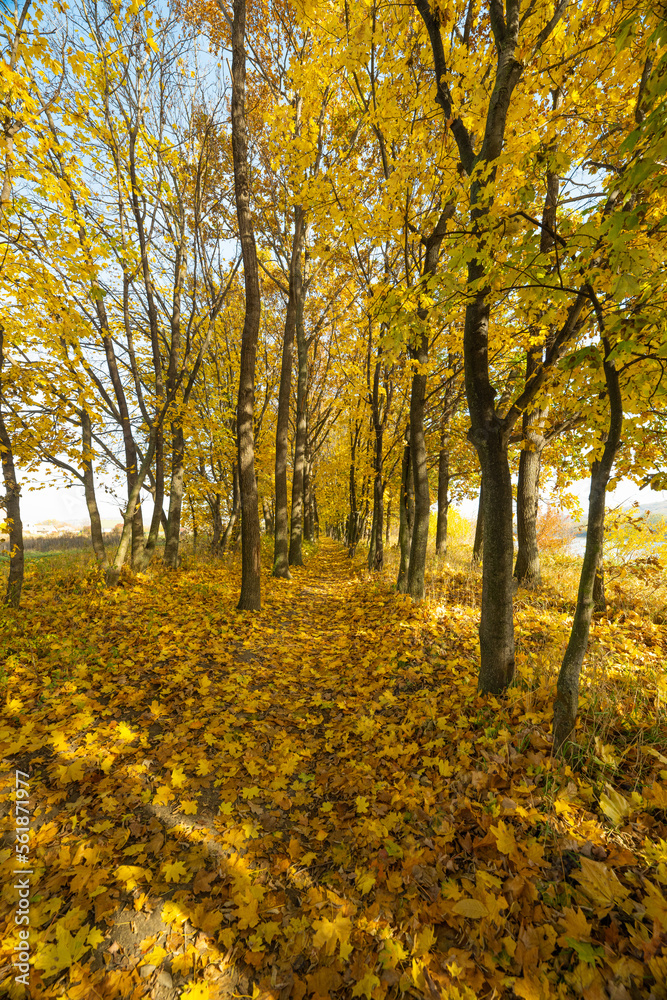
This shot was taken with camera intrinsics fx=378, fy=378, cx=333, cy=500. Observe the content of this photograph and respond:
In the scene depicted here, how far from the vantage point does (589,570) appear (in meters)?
2.88

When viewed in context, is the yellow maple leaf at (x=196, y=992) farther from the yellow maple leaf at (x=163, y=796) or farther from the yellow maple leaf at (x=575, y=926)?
the yellow maple leaf at (x=575, y=926)

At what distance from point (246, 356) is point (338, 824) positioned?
678 centimetres

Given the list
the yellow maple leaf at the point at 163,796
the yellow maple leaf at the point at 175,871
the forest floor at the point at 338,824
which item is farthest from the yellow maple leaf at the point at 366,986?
the yellow maple leaf at the point at 163,796

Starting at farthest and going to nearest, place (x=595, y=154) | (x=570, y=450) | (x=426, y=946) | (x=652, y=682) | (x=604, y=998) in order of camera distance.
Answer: (x=570, y=450), (x=595, y=154), (x=652, y=682), (x=426, y=946), (x=604, y=998)

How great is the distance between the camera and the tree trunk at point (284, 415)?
10086 mm

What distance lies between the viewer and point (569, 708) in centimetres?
302

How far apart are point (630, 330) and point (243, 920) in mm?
4355

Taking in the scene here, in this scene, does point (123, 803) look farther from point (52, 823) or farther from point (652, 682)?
point (652, 682)

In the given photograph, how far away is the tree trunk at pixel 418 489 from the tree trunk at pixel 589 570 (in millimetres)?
3728

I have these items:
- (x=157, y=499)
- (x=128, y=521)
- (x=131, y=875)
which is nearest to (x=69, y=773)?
(x=131, y=875)

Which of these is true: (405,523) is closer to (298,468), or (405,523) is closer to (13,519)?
(298,468)

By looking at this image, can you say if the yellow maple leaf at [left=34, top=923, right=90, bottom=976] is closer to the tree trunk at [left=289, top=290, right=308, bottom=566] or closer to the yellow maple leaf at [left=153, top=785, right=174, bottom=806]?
the yellow maple leaf at [left=153, top=785, right=174, bottom=806]

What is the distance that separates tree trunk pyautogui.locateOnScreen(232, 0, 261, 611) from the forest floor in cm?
217

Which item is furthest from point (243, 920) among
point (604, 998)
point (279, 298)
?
point (279, 298)
